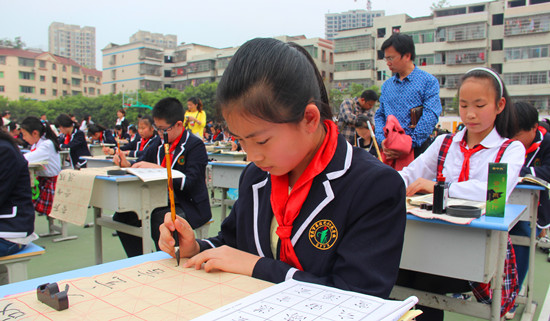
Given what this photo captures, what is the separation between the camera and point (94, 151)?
8688mm

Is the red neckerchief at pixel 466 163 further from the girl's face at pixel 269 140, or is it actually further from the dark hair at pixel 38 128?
the dark hair at pixel 38 128

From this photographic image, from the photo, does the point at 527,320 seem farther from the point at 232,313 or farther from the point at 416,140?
the point at 232,313

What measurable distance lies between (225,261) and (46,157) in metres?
3.90

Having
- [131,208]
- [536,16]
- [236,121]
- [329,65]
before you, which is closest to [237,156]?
[131,208]

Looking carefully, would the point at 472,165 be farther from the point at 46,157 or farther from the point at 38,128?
the point at 38,128

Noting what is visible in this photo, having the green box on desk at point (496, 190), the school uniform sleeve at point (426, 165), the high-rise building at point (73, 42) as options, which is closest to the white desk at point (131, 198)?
the school uniform sleeve at point (426, 165)

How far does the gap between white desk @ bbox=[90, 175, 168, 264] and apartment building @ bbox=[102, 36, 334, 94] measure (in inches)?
1724

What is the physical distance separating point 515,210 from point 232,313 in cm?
141

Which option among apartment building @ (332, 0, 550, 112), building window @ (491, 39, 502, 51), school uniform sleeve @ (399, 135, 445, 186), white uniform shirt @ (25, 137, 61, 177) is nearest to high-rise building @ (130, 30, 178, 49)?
apartment building @ (332, 0, 550, 112)

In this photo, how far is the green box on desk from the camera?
4.75ft

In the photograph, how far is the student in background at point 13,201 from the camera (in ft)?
6.72

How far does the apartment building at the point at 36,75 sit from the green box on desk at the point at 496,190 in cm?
5909

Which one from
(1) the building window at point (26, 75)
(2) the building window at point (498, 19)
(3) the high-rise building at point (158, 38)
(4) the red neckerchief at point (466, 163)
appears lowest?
(4) the red neckerchief at point (466, 163)

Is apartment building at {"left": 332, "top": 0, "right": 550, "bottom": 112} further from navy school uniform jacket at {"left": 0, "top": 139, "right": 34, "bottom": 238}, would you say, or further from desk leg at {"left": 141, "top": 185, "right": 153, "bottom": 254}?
navy school uniform jacket at {"left": 0, "top": 139, "right": 34, "bottom": 238}
